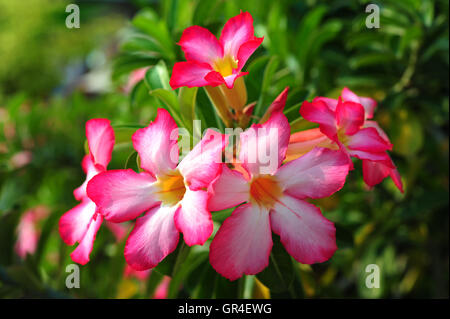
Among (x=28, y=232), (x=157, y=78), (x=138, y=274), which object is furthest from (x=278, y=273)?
(x=28, y=232)

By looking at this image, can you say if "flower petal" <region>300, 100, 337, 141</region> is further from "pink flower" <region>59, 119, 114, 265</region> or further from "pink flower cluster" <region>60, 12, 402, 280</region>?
"pink flower" <region>59, 119, 114, 265</region>

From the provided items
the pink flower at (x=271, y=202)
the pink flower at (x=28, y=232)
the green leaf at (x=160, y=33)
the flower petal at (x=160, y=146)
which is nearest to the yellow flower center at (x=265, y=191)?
the pink flower at (x=271, y=202)

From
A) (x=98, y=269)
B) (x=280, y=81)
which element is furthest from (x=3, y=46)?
(x=280, y=81)

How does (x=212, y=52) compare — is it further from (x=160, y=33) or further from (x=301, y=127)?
(x=160, y=33)

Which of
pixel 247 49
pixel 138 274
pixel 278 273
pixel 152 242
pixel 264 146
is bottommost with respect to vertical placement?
pixel 138 274
